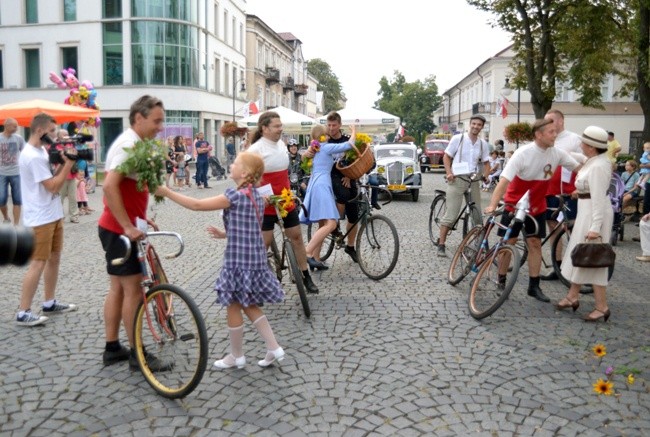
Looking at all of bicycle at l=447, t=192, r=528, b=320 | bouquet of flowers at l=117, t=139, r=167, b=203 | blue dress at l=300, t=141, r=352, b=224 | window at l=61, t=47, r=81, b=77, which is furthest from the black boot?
window at l=61, t=47, r=81, b=77

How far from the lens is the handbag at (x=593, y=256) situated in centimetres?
583

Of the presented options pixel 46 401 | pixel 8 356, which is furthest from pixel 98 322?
pixel 46 401

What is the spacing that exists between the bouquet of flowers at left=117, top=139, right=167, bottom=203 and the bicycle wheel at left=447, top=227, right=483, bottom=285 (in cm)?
394

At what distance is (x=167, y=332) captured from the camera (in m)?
4.31

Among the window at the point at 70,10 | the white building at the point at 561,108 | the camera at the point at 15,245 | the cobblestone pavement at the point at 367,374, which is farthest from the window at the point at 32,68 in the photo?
the camera at the point at 15,245

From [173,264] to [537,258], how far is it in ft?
15.3

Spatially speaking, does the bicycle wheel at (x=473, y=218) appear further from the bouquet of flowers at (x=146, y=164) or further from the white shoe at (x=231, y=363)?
the bouquet of flowers at (x=146, y=164)

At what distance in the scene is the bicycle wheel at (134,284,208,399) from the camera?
13.1 feet

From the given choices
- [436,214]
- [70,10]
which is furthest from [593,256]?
[70,10]

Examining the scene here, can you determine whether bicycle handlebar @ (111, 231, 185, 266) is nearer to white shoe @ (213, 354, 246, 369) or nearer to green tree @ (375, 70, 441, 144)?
white shoe @ (213, 354, 246, 369)

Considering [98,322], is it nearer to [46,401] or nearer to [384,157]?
[46,401]

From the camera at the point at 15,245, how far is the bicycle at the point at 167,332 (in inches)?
97.4

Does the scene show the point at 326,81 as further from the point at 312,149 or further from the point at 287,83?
the point at 312,149

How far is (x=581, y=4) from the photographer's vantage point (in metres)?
19.2
